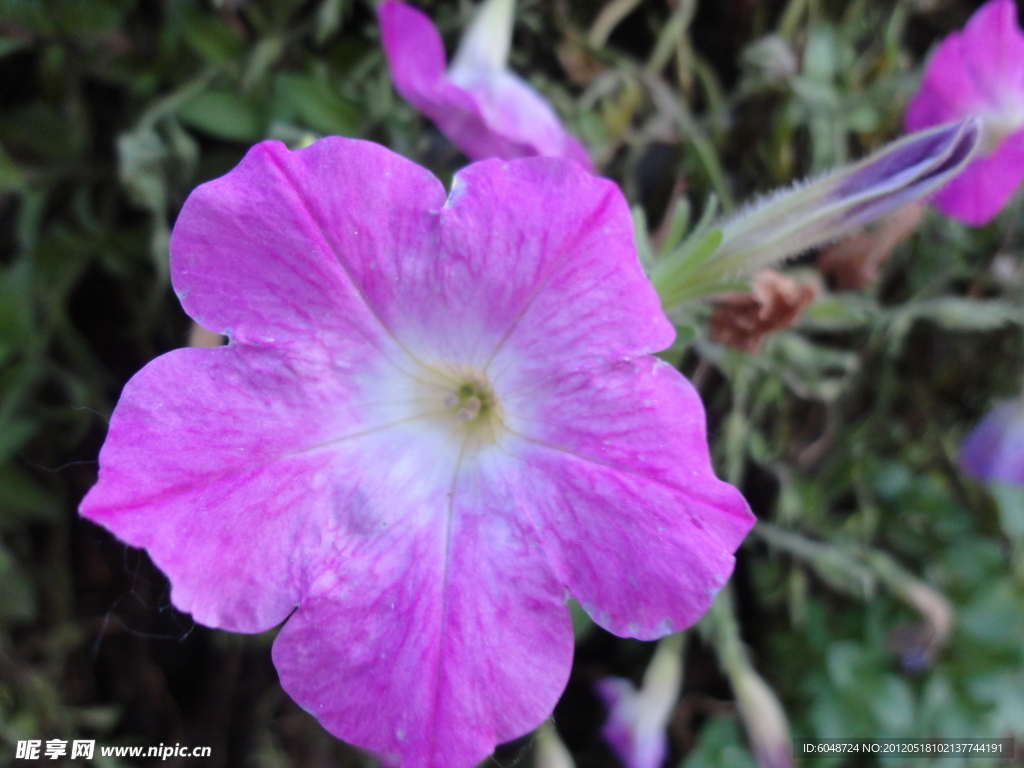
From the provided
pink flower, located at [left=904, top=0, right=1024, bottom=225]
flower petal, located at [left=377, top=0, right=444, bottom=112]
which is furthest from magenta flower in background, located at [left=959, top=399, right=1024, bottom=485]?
flower petal, located at [left=377, top=0, right=444, bottom=112]

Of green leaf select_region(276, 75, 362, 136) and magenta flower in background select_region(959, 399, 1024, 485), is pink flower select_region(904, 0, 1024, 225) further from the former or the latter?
green leaf select_region(276, 75, 362, 136)

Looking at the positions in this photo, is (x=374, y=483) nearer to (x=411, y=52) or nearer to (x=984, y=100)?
(x=411, y=52)

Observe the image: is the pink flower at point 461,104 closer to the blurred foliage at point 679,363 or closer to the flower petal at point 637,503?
the blurred foliage at point 679,363

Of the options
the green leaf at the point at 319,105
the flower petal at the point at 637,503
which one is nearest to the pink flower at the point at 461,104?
the green leaf at the point at 319,105

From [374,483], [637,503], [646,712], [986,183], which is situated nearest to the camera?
[637,503]

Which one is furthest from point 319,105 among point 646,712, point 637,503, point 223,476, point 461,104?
point 646,712

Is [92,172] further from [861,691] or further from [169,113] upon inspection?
[861,691]
